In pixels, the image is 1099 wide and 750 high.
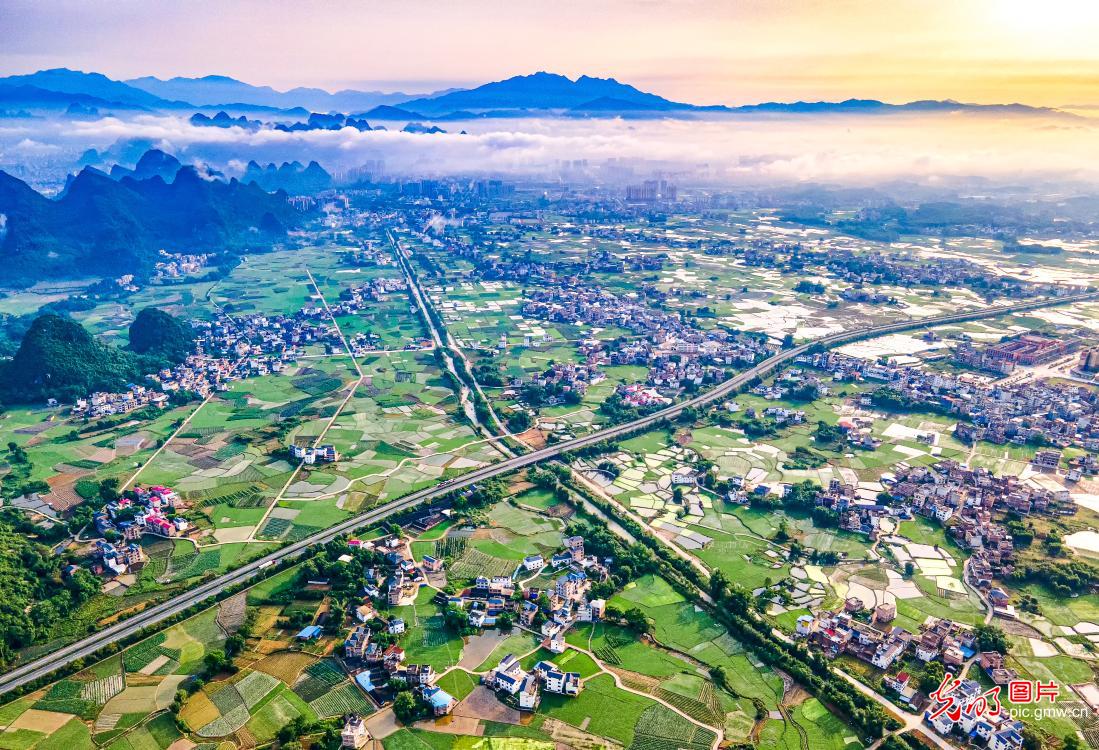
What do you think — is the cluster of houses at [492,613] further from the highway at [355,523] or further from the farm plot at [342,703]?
the highway at [355,523]

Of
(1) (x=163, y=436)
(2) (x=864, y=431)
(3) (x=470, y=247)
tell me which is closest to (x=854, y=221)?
(3) (x=470, y=247)

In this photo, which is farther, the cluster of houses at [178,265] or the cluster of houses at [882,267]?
the cluster of houses at [178,265]

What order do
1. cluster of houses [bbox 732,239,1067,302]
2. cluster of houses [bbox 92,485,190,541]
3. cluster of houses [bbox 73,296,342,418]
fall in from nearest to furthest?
cluster of houses [bbox 92,485,190,541]
cluster of houses [bbox 73,296,342,418]
cluster of houses [bbox 732,239,1067,302]

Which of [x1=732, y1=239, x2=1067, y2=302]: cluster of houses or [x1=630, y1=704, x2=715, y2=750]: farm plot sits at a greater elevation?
[x1=732, y1=239, x2=1067, y2=302]: cluster of houses

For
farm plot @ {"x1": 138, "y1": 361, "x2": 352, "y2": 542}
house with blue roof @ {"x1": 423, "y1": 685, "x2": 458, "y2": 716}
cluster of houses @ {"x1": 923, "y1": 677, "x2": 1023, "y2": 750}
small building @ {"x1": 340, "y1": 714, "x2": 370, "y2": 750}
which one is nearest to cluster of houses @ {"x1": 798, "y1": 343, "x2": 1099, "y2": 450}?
cluster of houses @ {"x1": 923, "y1": 677, "x2": 1023, "y2": 750}

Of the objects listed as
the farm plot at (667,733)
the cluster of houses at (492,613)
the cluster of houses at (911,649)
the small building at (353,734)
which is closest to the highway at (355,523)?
the cluster of houses at (492,613)

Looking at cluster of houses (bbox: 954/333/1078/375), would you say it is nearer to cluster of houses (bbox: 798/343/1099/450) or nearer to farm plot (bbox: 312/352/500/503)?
cluster of houses (bbox: 798/343/1099/450)

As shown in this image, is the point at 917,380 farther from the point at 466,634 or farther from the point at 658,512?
the point at 466,634

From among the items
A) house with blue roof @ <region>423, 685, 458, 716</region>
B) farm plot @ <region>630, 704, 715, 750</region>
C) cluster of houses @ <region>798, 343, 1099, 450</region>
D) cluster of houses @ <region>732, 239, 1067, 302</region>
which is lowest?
farm plot @ <region>630, 704, 715, 750</region>
